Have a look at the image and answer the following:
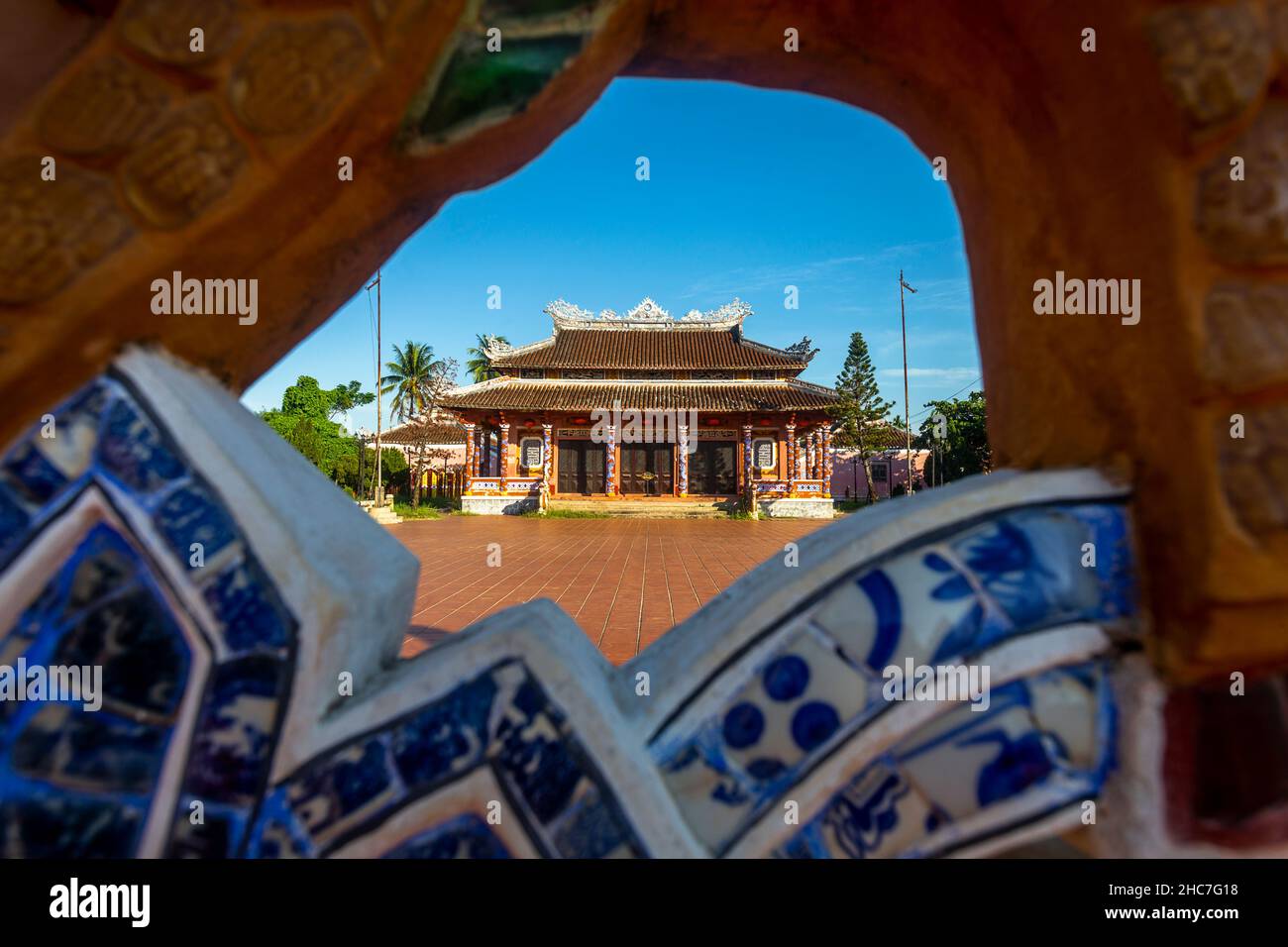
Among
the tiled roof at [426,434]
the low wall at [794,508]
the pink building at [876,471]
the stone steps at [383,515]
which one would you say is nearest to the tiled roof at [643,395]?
the low wall at [794,508]

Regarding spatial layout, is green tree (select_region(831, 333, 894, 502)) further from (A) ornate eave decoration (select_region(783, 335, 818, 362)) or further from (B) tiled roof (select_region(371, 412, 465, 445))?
(B) tiled roof (select_region(371, 412, 465, 445))

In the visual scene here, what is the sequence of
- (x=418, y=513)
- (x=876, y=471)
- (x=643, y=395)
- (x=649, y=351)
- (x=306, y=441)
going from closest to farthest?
(x=418, y=513) < (x=643, y=395) < (x=306, y=441) < (x=649, y=351) < (x=876, y=471)

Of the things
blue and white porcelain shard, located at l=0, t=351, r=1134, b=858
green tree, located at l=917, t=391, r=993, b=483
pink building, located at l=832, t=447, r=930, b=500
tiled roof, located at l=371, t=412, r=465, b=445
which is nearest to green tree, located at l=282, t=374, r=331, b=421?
tiled roof, located at l=371, t=412, r=465, b=445

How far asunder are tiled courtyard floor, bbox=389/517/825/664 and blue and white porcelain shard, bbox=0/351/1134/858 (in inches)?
38.1

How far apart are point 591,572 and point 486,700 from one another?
6155mm

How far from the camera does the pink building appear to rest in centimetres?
2667

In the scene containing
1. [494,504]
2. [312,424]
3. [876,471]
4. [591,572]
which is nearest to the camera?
[591,572]

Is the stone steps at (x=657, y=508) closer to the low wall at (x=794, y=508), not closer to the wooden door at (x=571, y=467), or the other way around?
the low wall at (x=794, y=508)

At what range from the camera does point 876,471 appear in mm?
27797

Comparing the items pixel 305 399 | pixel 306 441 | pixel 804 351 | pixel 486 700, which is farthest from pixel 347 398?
pixel 486 700

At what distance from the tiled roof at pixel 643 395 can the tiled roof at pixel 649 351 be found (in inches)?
24.4

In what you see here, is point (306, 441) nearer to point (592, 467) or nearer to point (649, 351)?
point (592, 467)

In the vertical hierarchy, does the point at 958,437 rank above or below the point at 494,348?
below

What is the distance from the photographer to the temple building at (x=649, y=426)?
1788cm
